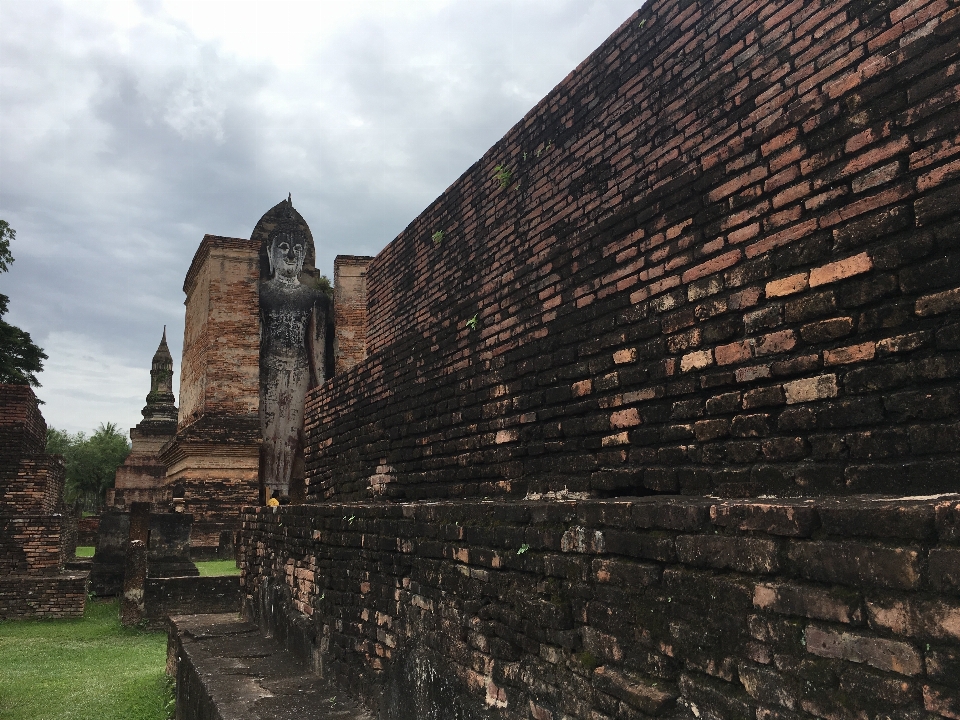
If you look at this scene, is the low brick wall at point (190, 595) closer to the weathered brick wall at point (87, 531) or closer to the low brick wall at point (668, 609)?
the low brick wall at point (668, 609)

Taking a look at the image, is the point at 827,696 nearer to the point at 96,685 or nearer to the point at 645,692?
the point at 645,692

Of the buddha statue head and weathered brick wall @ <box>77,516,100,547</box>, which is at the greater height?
the buddha statue head

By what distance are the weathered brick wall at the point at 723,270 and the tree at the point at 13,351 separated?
72.1ft

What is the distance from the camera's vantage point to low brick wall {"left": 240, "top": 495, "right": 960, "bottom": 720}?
4.88ft

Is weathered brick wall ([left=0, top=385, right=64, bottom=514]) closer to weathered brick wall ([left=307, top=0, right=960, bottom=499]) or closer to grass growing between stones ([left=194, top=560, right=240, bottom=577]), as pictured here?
grass growing between stones ([left=194, top=560, right=240, bottom=577])

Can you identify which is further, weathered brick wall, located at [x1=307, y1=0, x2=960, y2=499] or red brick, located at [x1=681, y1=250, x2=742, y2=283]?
red brick, located at [x1=681, y1=250, x2=742, y2=283]

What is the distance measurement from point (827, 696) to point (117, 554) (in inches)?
576

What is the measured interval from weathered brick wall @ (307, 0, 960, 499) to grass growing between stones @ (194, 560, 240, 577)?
389 inches

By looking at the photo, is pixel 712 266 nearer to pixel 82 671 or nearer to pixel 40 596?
pixel 82 671

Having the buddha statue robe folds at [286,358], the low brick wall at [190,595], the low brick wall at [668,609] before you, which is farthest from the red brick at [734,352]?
the buddha statue robe folds at [286,358]

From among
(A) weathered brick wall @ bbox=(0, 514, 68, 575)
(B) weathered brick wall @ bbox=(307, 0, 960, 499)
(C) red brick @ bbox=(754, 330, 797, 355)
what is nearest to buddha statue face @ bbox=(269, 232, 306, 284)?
(A) weathered brick wall @ bbox=(0, 514, 68, 575)

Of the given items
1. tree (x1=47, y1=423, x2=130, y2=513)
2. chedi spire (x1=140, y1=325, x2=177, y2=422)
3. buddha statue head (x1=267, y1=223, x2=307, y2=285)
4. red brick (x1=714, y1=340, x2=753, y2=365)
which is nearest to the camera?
red brick (x1=714, y1=340, x2=753, y2=365)

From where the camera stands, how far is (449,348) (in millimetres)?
5156

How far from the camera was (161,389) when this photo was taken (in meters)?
34.6
